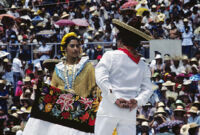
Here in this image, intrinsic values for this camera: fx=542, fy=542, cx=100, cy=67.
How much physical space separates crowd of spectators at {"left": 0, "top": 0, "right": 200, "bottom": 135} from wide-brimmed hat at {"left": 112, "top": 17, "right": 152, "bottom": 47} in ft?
15.9

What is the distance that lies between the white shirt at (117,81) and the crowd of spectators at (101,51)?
472 cm

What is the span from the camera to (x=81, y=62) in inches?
335

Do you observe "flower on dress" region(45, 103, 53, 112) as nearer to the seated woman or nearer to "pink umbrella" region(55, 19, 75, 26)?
the seated woman

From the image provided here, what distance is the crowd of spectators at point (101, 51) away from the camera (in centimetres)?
1306

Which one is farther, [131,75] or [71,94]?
[71,94]

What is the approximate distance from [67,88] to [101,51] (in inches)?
406

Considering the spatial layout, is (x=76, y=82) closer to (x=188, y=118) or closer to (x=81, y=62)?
(x=81, y=62)

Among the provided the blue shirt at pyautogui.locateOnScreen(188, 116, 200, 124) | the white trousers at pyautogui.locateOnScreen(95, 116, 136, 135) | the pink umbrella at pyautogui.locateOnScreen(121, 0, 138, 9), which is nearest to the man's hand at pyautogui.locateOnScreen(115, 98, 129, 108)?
the white trousers at pyautogui.locateOnScreen(95, 116, 136, 135)

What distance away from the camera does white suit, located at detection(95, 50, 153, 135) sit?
5.95 meters

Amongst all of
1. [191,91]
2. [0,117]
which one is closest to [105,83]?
[191,91]

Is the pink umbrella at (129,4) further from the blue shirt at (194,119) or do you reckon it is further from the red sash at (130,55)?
the red sash at (130,55)

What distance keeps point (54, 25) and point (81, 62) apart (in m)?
13.5

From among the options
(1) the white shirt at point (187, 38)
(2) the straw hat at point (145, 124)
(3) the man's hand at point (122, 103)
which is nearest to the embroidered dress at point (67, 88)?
(3) the man's hand at point (122, 103)

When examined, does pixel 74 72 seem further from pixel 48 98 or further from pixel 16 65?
pixel 16 65
